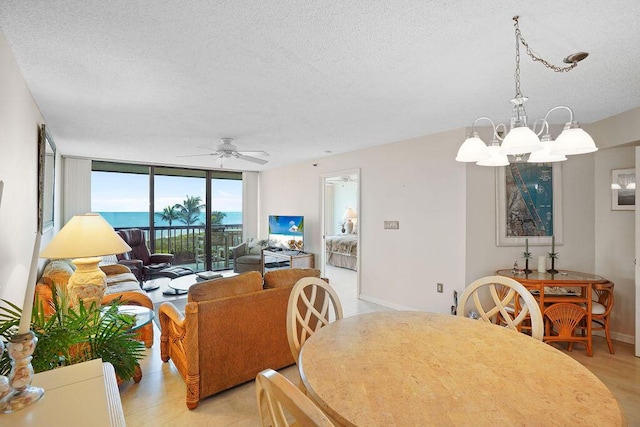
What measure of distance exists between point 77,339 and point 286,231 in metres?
5.24

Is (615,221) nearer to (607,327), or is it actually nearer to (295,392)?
(607,327)

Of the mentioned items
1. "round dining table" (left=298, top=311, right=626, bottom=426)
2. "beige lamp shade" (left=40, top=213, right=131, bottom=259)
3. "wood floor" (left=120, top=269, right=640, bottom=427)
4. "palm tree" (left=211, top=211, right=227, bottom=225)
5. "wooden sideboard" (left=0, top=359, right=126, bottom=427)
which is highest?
"palm tree" (left=211, top=211, right=227, bottom=225)

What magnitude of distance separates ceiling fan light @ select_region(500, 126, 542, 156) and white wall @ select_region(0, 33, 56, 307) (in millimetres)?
2621

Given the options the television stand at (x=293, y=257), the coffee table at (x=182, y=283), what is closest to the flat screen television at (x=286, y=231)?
the television stand at (x=293, y=257)

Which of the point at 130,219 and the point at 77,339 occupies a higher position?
the point at 130,219

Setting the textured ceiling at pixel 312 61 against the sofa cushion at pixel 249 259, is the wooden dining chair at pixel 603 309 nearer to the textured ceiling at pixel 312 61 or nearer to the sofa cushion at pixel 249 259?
the textured ceiling at pixel 312 61

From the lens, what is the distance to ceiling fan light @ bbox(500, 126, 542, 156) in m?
1.43

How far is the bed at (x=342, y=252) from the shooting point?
7.11m

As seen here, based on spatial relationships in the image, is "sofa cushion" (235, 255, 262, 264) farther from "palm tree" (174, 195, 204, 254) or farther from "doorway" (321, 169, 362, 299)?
"palm tree" (174, 195, 204, 254)

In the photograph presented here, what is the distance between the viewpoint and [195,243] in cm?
703

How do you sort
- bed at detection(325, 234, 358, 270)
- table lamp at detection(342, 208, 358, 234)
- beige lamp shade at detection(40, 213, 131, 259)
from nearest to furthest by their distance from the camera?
beige lamp shade at detection(40, 213, 131, 259) → bed at detection(325, 234, 358, 270) → table lamp at detection(342, 208, 358, 234)

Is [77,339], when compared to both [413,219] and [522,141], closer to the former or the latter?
[522,141]

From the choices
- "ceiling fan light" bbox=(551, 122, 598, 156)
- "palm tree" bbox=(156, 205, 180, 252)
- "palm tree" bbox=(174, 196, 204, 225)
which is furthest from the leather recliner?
"ceiling fan light" bbox=(551, 122, 598, 156)

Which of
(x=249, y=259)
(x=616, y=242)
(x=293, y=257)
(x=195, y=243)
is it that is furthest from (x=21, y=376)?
(x=195, y=243)
